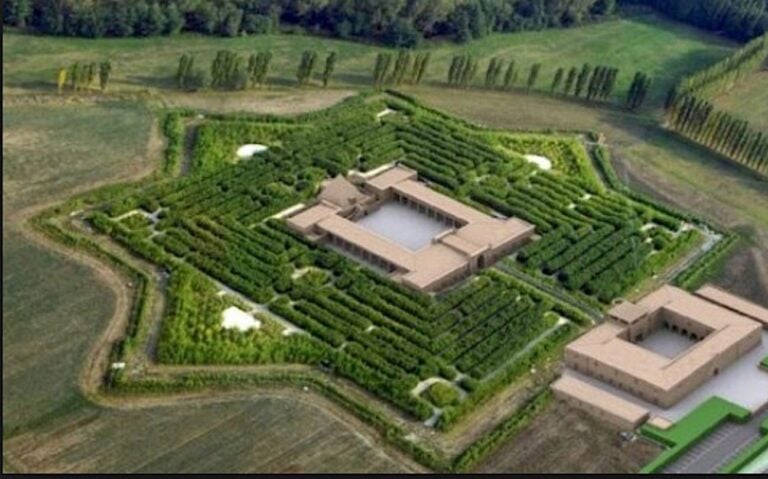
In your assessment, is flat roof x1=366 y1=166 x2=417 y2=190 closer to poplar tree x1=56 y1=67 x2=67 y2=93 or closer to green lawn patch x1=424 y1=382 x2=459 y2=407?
green lawn patch x1=424 y1=382 x2=459 y2=407

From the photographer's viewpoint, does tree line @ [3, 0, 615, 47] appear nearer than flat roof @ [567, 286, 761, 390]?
No

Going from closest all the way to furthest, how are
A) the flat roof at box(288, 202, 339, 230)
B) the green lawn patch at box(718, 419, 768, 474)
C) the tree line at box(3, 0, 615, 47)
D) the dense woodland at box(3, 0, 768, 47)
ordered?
the green lawn patch at box(718, 419, 768, 474) < the flat roof at box(288, 202, 339, 230) < the tree line at box(3, 0, 615, 47) < the dense woodland at box(3, 0, 768, 47)

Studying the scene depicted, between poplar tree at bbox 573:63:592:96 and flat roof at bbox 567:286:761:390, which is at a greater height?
poplar tree at bbox 573:63:592:96

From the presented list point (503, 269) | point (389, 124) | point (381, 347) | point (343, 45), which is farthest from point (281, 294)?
point (343, 45)

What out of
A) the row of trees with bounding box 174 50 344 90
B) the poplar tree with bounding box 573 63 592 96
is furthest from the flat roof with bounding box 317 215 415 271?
the poplar tree with bounding box 573 63 592 96

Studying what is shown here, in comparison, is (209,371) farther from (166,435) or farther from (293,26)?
(293,26)

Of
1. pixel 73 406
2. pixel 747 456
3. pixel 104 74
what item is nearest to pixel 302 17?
pixel 104 74

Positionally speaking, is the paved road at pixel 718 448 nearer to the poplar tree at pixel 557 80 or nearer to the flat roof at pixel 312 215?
the flat roof at pixel 312 215
